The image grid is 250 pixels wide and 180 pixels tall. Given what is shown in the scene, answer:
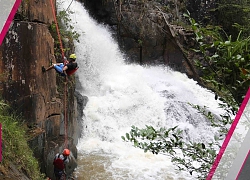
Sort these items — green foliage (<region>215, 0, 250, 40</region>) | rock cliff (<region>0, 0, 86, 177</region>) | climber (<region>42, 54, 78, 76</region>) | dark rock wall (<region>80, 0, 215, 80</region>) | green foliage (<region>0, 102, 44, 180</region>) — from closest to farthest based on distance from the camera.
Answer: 1. green foliage (<region>0, 102, 44, 180</region>)
2. rock cliff (<region>0, 0, 86, 177</region>)
3. climber (<region>42, 54, 78, 76</region>)
4. dark rock wall (<region>80, 0, 215, 80</region>)
5. green foliage (<region>215, 0, 250, 40</region>)

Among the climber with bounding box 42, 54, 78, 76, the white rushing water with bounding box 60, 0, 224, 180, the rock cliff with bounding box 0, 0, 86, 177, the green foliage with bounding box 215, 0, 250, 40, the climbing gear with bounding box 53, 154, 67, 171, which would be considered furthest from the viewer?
the green foliage with bounding box 215, 0, 250, 40

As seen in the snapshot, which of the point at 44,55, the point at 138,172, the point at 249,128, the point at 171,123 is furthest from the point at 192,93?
the point at 249,128

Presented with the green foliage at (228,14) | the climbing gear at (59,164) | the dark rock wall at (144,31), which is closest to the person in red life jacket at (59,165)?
the climbing gear at (59,164)

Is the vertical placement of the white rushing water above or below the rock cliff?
below

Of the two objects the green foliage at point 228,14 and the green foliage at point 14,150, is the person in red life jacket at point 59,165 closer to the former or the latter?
the green foliage at point 14,150

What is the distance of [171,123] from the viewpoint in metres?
9.72

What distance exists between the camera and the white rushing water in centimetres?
694

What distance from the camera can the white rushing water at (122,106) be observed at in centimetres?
694

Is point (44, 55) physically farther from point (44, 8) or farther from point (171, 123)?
point (171, 123)

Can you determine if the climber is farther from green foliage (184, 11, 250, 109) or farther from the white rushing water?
green foliage (184, 11, 250, 109)

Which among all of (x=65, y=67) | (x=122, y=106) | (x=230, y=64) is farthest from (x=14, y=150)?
(x=122, y=106)

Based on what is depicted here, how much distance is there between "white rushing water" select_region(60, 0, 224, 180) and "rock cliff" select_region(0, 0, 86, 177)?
4.18 feet

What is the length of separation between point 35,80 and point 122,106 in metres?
5.18

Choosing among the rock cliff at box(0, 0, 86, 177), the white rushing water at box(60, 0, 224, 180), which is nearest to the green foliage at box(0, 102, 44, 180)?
the rock cliff at box(0, 0, 86, 177)
